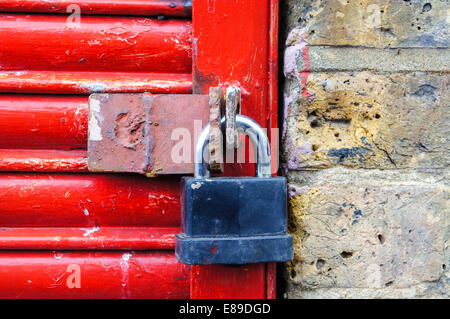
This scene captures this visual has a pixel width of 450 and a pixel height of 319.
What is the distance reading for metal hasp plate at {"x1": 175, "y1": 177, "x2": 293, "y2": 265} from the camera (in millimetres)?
593

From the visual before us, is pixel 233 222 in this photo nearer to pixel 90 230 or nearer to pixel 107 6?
pixel 90 230

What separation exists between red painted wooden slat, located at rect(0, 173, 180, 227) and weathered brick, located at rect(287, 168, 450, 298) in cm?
28

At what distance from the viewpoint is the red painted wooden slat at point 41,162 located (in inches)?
28.8

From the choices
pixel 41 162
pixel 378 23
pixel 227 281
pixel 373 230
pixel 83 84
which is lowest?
pixel 227 281

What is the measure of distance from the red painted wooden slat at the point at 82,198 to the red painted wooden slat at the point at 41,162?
0.02 meters

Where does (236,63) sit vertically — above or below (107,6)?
below

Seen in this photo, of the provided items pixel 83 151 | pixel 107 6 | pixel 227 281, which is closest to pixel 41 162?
pixel 83 151

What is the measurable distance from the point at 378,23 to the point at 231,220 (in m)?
0.46

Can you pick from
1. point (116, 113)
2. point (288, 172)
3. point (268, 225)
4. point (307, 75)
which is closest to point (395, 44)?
point (307, 75)

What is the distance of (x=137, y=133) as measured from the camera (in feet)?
2.22

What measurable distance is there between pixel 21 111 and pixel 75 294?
1.29 feet

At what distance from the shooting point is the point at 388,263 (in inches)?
26.8

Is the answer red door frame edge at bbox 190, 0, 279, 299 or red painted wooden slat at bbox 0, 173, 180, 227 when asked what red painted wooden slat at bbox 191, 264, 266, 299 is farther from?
red painted wooden slat at bbox 0, 173, 180, 227
